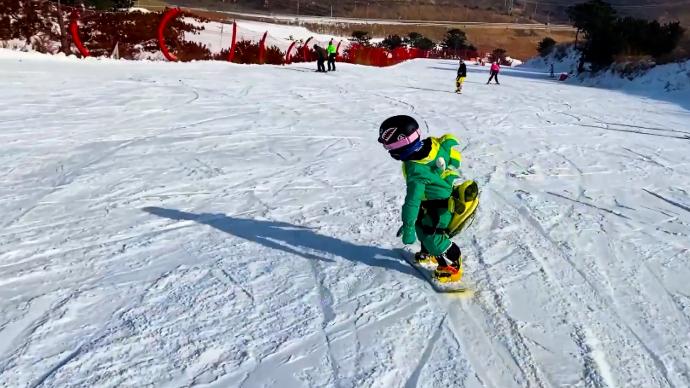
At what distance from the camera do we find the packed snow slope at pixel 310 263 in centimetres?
293

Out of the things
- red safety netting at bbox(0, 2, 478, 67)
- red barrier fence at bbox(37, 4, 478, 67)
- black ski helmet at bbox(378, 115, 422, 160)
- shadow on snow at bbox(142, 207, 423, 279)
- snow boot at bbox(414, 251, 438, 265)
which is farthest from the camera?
red barrier fence at bbox(37, 4, 478, 67)

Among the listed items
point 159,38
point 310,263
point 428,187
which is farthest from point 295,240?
point 159,38

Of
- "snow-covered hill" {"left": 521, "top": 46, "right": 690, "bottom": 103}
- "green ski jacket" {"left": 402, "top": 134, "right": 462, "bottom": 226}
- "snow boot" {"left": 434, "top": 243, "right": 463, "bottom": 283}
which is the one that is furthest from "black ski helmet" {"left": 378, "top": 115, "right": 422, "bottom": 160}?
"snow-covered hill" {"left": 521, "top": 46, "right": 690, "bottom": 103}

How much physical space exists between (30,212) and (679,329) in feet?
17.8

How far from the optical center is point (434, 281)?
12.6 feet

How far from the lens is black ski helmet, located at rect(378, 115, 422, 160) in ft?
10.7

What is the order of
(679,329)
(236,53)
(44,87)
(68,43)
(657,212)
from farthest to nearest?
(236,53) → (68,43) → (44,87) → (657,212) → (679,329)

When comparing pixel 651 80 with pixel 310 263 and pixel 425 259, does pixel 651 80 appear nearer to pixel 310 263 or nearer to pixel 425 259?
pixel 425 259

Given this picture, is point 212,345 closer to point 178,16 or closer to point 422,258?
point 422,258

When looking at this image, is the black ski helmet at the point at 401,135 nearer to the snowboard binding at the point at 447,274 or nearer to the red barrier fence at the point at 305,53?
the snowboard binding at the point at 447,274

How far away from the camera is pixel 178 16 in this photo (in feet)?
80.8

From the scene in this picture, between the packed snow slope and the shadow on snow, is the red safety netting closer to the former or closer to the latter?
the packed snow slope

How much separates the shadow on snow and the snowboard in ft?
0.17

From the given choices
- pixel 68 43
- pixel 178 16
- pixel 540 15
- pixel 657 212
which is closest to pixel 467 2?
pixel 540 15
